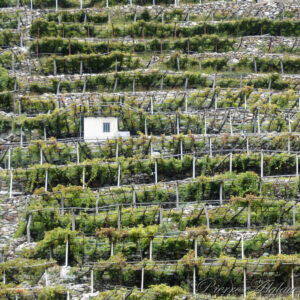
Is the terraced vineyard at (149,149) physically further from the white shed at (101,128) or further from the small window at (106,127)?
the small window at (106,127)

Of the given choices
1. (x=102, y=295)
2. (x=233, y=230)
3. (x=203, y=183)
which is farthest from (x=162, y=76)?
(x=102, y=295)

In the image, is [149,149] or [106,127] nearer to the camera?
[149,149]

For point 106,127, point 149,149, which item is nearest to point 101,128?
point 106,127

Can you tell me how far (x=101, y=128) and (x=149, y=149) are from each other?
7.80 ft

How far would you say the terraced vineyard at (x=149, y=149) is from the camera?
31.8 meters

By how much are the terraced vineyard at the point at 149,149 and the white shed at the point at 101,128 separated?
6 cm

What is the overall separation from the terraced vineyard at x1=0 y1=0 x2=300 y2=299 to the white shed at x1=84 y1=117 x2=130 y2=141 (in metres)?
0.06

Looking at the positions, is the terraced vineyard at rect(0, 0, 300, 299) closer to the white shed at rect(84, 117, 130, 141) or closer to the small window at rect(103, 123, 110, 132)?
the white shed at rect(84, 117, 130, 141)

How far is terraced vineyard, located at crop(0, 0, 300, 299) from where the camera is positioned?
1251 inches

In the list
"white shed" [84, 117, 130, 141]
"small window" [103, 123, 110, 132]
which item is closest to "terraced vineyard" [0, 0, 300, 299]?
"white shed" [84, 117, 130, 141]

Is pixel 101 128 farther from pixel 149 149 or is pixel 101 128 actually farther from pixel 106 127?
pixel 149 149

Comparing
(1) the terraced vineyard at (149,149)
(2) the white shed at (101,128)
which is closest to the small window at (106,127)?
(2) the white shed at (101,128)

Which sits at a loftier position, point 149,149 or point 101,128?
point 101,128

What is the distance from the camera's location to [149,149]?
38.1 m
